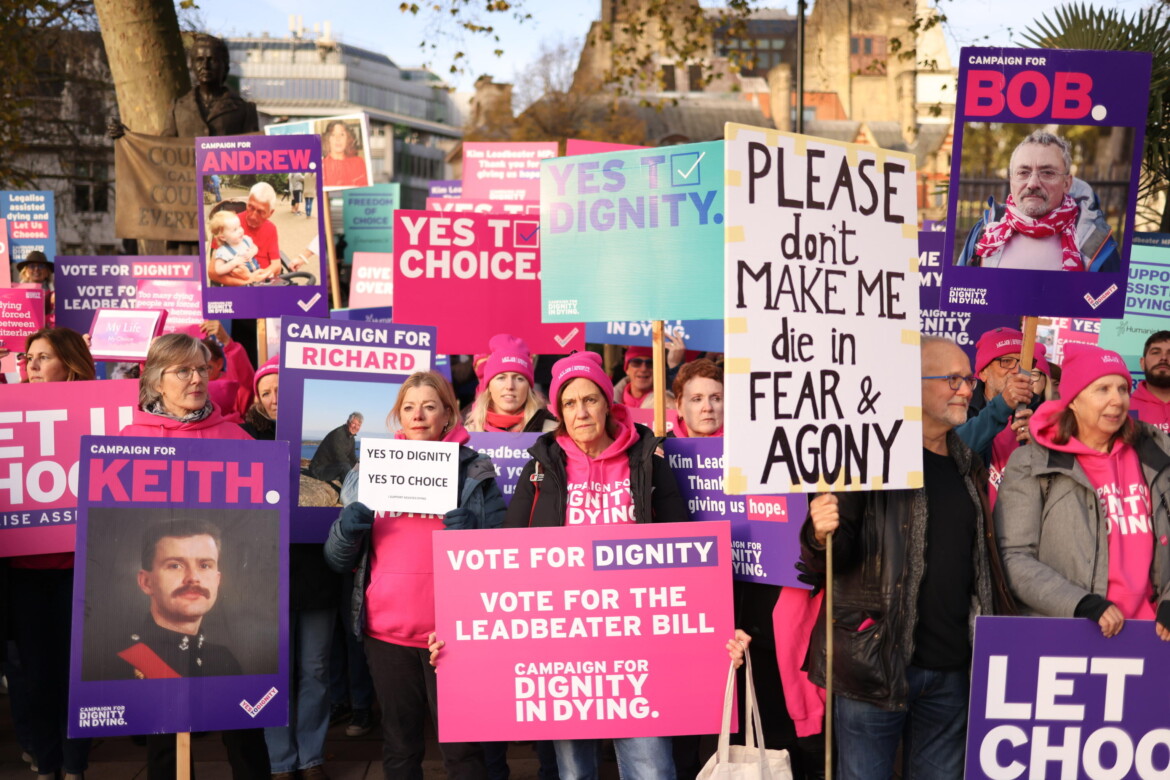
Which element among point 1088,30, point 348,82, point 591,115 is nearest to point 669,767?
point 1088,30

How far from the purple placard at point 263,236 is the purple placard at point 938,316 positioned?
12.5 feet

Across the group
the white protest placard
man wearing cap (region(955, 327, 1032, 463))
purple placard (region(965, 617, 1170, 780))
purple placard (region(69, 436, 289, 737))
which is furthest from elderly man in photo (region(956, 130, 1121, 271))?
purple placard (region(69, 436, 289, 737))

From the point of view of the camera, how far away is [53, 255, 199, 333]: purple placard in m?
8.59

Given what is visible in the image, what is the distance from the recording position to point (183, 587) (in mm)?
4223

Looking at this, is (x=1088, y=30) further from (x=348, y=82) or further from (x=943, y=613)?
(x=348, y=82)

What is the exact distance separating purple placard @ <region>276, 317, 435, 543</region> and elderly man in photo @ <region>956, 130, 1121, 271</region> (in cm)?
262

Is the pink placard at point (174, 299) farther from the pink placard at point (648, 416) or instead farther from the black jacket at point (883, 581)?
the black jacket at point (883, 581)

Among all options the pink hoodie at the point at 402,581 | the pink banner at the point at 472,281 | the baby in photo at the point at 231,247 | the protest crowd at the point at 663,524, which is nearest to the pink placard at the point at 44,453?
the protest crowd at the point at 663,524

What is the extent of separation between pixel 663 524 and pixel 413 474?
0.99 m

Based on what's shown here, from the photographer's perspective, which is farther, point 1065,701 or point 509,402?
point 509,402

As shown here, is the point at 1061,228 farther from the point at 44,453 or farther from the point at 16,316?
the point at 16,316

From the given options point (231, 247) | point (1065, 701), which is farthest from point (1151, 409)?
point (231, 247)

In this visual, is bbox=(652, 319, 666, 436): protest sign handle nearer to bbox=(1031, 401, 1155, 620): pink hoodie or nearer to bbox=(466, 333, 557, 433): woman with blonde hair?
bbox=(466, 333, 557, 433): woman with blonde hair

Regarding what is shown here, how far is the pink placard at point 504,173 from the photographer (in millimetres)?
11266
